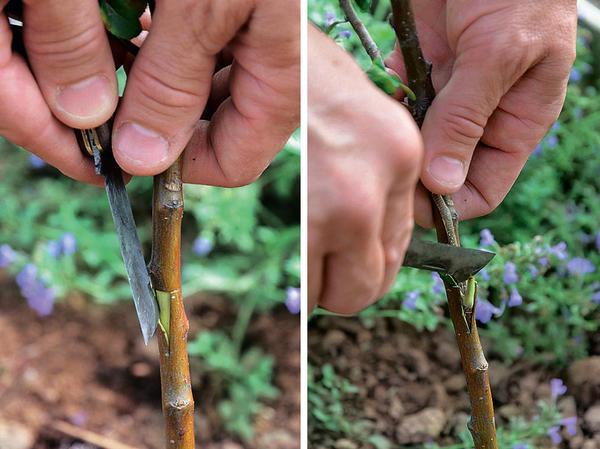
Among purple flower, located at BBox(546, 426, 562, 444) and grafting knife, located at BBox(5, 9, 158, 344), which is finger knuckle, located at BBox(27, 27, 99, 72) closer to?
grafting knife, located at BBox(5, 9, 158, 344)

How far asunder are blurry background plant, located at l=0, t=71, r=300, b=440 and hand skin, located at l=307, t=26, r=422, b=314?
2.33 ft

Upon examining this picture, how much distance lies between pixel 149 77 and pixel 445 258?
0.23m

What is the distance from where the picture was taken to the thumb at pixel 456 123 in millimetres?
448

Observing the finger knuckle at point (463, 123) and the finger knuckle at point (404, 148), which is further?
the finger knuckle at point (463, 123)

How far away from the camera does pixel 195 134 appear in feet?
1.74

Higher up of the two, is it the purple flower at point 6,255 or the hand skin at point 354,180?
the hand skin at point 354,180

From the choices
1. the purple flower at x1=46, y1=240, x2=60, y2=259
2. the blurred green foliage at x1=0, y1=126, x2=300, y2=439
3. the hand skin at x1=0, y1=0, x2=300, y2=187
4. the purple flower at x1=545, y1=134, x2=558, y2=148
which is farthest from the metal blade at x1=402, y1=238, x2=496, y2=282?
the purple flower at x1=46, y1=240, x2=60, y2=259

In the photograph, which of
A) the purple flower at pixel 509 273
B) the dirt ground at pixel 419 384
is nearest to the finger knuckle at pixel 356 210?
the purple flower at pixel 509 273

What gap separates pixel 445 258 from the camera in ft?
1.38

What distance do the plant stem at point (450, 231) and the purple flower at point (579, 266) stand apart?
0.45 meters

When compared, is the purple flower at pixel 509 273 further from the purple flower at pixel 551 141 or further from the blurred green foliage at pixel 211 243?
the blurred green foliage at pixel 211 243

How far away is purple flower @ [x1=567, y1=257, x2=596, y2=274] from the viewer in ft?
2.93

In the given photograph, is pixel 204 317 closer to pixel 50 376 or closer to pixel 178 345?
pixel 50 376

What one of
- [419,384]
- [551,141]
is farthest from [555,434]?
[551,141]
